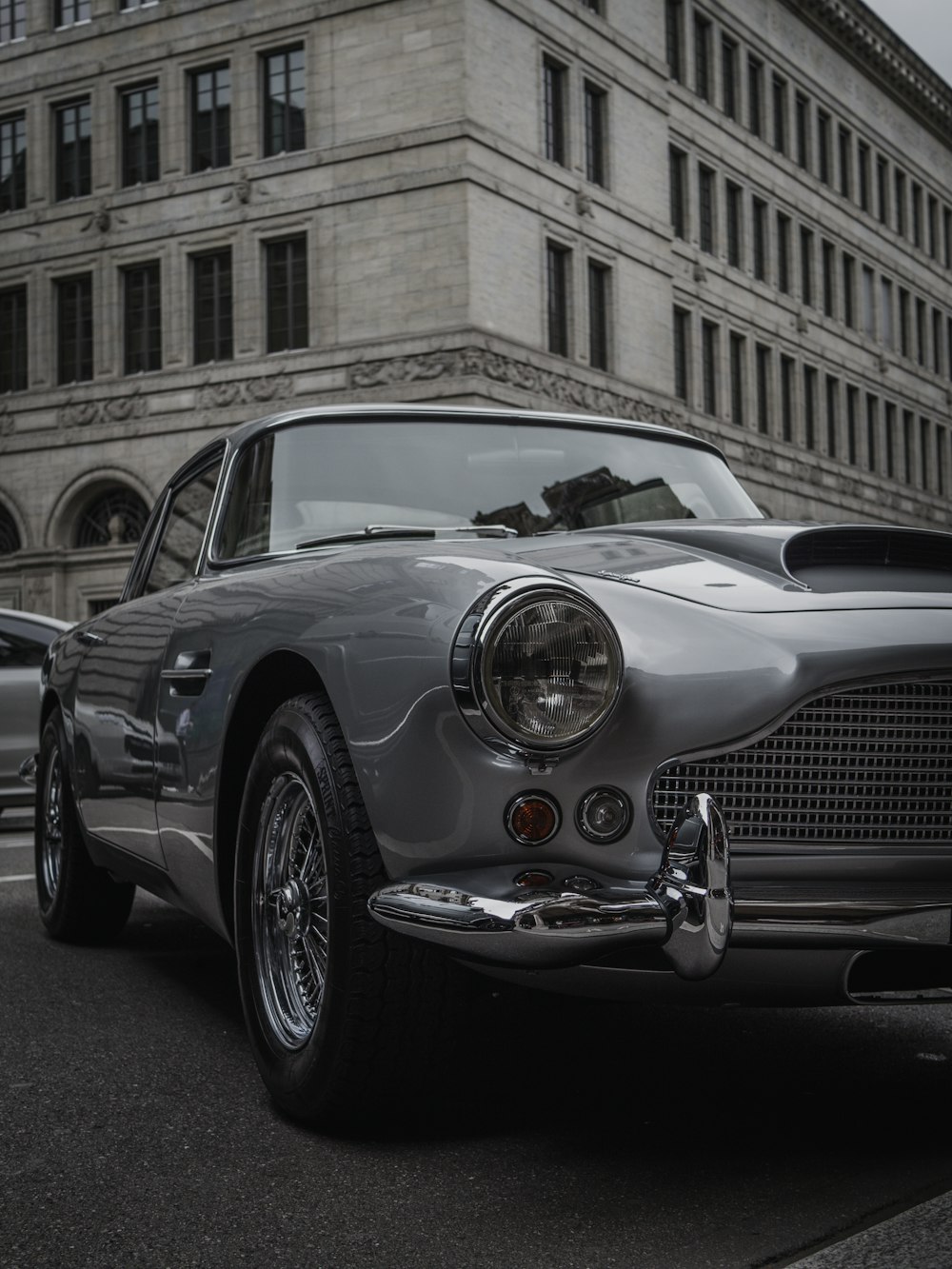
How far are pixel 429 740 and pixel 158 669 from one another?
1618mm

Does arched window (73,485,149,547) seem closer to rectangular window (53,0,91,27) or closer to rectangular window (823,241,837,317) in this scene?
rectangular window (53,0,91,27)

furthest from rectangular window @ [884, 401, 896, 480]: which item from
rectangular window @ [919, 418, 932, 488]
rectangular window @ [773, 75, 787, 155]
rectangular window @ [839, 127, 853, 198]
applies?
rectangular window @ [773, 75, 787, 155]

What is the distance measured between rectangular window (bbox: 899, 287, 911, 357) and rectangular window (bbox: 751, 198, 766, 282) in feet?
34.5

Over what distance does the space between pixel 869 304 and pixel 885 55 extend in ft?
23.9

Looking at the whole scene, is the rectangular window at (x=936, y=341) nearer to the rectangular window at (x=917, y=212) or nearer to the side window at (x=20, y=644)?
the rectangular window at (x=917, y=212)

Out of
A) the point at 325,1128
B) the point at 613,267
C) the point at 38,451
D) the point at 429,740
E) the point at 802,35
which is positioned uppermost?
the point at 802,35

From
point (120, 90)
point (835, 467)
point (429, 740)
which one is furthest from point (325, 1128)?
point (835, 467)

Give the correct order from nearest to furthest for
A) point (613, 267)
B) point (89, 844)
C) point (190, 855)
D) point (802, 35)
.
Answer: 1. point (190, 855)
2. point (89, 844)
3. point (613, 267)
4. point (802, 35)

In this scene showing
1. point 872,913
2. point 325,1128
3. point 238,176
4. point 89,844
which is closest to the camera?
point 872,913

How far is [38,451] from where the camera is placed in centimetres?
3284

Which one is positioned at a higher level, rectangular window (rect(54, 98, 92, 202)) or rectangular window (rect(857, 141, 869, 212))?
rectangular window (rect(857, 141, 869, 212))

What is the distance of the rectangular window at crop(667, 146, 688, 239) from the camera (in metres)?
37.2

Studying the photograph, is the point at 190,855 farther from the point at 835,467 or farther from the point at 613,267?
the point at 835,467

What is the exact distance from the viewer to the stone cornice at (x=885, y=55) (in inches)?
1748
